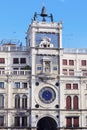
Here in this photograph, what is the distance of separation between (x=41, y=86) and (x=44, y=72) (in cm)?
296

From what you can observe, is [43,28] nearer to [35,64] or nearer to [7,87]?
[35,64]

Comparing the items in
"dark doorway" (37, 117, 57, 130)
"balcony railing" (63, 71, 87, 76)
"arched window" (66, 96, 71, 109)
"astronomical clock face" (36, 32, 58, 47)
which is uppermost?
"astronomical clock face" (36, 32, 58, 47)

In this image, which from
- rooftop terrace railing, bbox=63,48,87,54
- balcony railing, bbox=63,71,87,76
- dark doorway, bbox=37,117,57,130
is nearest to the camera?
dark doorway, bbox=37,117,57,130

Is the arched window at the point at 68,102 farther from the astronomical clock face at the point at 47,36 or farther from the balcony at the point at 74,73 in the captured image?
the astronomical clock face at the point at 47,36

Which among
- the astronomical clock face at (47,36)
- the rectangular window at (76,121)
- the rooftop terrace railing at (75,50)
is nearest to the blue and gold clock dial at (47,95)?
the rectangular window at (76,121)

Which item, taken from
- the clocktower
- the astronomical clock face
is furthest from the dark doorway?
the astronomical clock face

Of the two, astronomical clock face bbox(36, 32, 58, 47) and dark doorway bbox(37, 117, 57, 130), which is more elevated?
astronomical clock face bbox(36, 32, 58, 47)

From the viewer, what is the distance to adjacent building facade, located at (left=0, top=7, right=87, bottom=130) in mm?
92062

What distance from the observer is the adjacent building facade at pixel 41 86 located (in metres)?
92.1

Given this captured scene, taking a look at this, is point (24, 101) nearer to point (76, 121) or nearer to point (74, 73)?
point (76, 121)

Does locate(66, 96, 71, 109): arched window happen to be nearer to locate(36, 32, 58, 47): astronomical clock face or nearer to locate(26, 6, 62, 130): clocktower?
locate(26, 6, 62, 130): clocktower

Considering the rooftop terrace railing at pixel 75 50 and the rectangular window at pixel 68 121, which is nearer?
the rectangular window at pixel 68 121

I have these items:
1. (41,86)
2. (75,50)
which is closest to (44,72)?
(41,86)

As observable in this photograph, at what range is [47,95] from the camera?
307 feet
